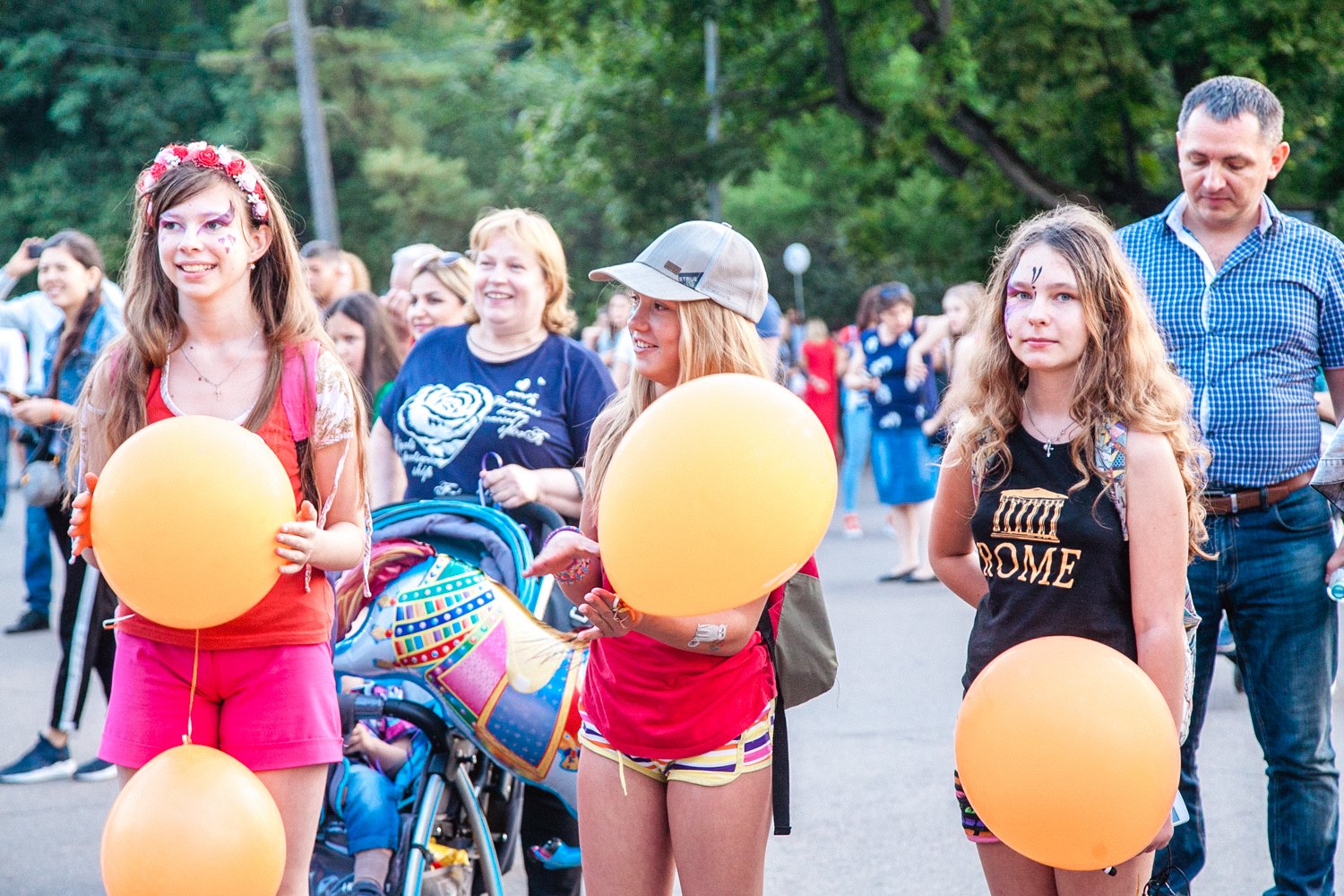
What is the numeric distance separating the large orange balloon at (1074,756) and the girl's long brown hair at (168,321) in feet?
4.62

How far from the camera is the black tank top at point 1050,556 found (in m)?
2.69

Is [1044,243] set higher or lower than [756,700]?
higher

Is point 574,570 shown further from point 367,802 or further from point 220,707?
point 367,802

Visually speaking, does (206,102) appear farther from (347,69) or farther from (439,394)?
(439,394)

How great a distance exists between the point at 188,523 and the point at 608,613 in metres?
0.77

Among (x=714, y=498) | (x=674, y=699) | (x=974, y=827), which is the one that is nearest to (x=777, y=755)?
(x=674, y=699)

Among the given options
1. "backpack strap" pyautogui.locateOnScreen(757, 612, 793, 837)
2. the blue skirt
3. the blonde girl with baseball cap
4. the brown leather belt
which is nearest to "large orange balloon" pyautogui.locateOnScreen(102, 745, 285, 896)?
the blonde girl with baseball cap

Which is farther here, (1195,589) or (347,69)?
(347,69)

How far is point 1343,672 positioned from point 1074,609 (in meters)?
5.14

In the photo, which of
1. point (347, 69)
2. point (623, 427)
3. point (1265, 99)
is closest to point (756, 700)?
point (623, 427)

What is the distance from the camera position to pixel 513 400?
4086 mm

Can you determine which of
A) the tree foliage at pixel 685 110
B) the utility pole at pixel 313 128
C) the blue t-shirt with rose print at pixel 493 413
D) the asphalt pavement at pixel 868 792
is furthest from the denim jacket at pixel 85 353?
the utility pole at pixel 313 128

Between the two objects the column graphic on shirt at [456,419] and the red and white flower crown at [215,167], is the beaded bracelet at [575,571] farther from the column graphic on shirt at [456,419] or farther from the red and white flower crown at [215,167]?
the column graphic on shirt at [456,419]

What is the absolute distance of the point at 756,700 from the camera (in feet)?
9.25
